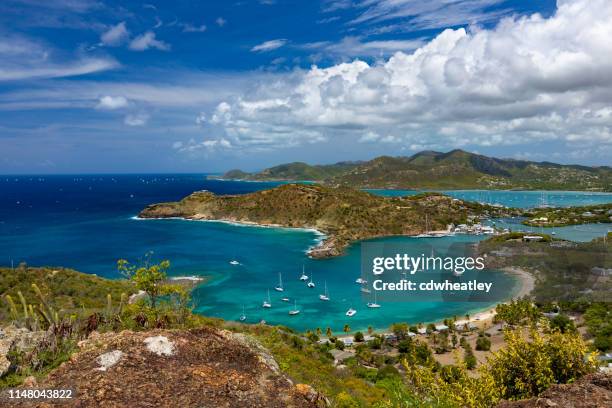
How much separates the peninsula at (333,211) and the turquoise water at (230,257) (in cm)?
783

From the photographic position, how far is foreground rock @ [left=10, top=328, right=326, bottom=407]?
432 inches

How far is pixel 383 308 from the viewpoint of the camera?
63.3m

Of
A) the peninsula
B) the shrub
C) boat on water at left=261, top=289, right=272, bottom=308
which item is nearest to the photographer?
the shrub

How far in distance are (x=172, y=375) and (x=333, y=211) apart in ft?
397

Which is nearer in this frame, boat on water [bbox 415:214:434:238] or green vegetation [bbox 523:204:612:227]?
boat on water [bbox 415:214:434:238]

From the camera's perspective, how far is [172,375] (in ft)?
39.3

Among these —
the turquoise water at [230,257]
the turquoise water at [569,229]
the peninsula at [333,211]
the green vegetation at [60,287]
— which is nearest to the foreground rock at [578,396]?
the green vegetation at [60,287]

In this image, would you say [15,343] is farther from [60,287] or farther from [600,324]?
[600,324]

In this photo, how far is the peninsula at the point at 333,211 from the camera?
126 metres

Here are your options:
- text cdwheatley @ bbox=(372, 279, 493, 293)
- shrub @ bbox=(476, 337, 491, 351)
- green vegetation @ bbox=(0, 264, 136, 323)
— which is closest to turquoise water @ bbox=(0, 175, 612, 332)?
text cdwheatley @ bbox=(372, 279, 493, 293)

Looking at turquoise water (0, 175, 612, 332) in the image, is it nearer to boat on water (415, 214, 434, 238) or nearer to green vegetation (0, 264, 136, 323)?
boat on water (415, 214, 434, 238)

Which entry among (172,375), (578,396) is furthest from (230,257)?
(578,396)

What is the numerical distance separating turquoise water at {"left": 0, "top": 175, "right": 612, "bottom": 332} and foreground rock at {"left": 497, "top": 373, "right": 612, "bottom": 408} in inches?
1824

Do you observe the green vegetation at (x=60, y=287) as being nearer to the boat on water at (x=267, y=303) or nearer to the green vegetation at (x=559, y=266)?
the boat on water at (x=267, y=303)
